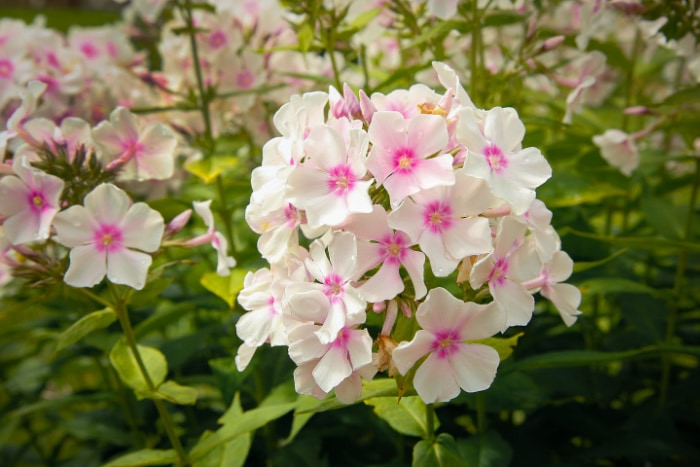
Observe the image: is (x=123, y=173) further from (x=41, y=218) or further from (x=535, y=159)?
(x=535, y=159)

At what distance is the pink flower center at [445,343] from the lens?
0.81 m

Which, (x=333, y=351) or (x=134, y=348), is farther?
(x=134, y=348)

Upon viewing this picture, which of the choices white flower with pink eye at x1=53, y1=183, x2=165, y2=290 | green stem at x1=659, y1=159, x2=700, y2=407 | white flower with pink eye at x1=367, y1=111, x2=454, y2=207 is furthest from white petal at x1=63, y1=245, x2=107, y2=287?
green stem at x1=659, y1=159, x2=700, y2=407

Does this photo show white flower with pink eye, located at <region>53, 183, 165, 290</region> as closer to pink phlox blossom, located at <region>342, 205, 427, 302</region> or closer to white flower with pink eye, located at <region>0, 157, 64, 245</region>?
white flower with pink eye, located at <region>0, 157, 64, 245</region>

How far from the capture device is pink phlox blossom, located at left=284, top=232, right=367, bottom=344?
2.59 feet

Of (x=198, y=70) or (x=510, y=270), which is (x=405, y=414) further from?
(x=198, y=70)

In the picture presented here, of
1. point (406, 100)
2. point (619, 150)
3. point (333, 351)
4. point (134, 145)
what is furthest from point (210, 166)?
point (619, 150)

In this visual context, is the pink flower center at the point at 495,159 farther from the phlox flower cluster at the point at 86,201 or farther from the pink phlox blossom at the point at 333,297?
the phlox flower cluster at the point at 86,201

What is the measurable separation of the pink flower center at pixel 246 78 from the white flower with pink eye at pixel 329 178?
0.94 m

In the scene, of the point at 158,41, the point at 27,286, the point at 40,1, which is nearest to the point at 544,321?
the point at 27,286

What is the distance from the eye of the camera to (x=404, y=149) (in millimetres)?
807

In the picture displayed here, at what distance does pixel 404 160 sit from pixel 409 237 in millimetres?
86

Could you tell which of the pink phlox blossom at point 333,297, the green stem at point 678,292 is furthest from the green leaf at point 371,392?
the green stem at point 678,292

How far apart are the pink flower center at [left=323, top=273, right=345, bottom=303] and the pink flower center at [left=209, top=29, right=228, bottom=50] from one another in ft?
3.49
